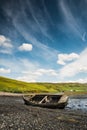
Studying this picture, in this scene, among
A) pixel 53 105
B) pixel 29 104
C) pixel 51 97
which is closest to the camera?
pixel 53 105

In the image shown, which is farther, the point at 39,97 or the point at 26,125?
the point at 39,97

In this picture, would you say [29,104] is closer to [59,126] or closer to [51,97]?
[51,97]

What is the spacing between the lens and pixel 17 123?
18812 mm

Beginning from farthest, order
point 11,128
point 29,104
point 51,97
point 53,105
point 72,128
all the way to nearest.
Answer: point 51,97 < point 29,104 < point 53,105 < point 72,128 < point 11,128

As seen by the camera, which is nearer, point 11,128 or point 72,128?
point 11,128

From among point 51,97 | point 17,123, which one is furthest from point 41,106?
point 17,123

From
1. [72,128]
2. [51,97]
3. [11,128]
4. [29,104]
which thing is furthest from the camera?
[51,97]

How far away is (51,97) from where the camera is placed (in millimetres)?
49500

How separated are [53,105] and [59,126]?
17.1 meters

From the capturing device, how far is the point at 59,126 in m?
18.5

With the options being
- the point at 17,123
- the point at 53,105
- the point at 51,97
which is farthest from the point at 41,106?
the point at 17,123

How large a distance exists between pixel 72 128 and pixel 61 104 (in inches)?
700

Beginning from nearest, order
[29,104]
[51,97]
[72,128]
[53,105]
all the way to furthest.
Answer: [72,128] → [53,105] → [29,104] → [51,97]

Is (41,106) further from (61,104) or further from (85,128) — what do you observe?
(85,128)
